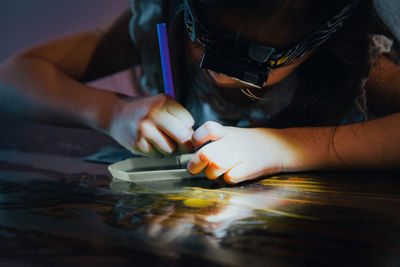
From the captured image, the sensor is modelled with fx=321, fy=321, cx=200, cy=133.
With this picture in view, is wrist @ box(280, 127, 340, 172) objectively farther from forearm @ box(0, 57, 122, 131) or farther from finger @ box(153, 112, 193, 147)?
forearm @ box(0, 57, 122, 131)

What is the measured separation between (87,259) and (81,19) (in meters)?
1.25

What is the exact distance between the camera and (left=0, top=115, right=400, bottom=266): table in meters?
0.24

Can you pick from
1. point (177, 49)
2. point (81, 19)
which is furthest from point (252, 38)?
point (81, 19)

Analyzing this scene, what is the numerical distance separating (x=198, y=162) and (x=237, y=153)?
54 millimetres

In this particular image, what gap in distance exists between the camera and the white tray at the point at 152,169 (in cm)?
44

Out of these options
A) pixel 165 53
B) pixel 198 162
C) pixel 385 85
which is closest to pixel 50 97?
pixel 165 53

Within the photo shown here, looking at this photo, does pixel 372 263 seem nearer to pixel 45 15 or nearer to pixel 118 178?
pixel 118 178

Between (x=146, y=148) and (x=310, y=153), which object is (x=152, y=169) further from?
(x=310, y=153)

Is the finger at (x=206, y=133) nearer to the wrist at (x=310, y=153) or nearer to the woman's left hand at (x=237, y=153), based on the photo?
the woman's left hand at (x=237, y=153)

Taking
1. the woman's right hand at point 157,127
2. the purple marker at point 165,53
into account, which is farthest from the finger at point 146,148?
the purple marker at point 165,53

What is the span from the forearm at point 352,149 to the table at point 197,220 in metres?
0.02

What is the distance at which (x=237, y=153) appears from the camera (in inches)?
16.5

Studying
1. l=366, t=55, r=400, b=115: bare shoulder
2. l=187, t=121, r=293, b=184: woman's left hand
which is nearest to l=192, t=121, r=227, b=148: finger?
l=187, t=121, r=293, b=184: woman's left hand

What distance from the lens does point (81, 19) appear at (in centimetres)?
129
